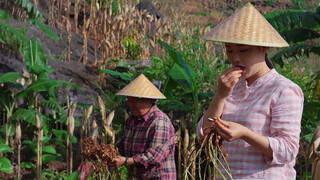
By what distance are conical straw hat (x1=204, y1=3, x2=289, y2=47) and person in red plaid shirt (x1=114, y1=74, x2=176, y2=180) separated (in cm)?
142

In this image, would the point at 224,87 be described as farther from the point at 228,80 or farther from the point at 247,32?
the point at 247,32

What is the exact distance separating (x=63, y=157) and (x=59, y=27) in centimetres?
437

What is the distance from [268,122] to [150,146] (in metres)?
1.53

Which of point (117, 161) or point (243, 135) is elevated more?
point (243, 135)

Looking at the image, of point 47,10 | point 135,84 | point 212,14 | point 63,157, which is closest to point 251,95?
point 135,84

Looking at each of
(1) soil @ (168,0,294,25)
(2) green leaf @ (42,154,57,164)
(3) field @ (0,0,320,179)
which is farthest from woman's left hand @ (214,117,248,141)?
(1) soil @ (168,0,294,25)

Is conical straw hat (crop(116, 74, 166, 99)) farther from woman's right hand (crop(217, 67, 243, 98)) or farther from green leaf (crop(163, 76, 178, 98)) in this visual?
green leaf (crop(163, 76, 178, 98))

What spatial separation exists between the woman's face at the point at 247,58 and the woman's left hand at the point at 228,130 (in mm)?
269

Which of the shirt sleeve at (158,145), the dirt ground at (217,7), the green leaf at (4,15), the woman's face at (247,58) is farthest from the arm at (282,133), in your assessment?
the dirt ground at (217,7)

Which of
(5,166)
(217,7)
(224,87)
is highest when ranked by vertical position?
(217,7)

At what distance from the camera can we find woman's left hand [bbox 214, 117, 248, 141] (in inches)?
67.7

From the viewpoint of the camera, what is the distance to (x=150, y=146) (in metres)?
3.32

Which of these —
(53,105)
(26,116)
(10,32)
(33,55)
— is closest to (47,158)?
(26,116)

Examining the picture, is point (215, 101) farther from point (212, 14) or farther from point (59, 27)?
point (212, 14)
